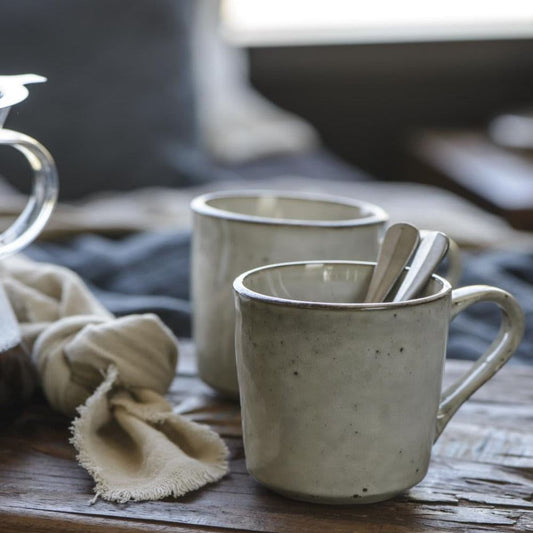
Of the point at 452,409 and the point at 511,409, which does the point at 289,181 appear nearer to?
the point at 511,409

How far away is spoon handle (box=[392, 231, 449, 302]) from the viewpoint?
461 mm

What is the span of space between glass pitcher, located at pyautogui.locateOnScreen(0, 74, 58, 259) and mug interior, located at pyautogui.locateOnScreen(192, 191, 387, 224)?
12cm

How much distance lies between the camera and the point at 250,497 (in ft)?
1.47

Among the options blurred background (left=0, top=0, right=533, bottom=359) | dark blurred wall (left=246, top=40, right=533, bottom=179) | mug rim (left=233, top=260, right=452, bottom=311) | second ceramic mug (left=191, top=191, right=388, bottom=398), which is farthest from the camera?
dark blurred wall (left=246, top=40, right=533, bottom=179)

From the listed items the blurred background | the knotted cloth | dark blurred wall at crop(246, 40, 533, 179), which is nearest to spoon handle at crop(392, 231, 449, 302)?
the knotted cloth

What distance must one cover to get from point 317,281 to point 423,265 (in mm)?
55

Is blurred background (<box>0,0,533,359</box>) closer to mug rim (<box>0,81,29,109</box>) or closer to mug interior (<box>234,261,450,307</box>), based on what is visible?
mug rim (<box>0,81,29,109</box>)

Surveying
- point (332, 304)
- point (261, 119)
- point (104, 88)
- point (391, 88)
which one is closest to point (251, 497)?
point (332, 304)

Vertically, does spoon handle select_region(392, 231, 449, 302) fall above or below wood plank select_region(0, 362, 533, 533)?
above

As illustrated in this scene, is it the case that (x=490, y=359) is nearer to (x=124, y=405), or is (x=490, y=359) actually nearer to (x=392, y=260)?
(x=392, y=260)

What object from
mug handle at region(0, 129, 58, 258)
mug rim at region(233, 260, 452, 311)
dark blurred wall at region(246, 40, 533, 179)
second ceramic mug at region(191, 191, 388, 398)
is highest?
mug handle at region(0, 129, 58, 258)

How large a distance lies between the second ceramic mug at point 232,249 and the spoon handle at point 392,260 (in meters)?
0.07

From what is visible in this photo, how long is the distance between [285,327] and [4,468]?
0.17 metres

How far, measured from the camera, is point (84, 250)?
1029mm
